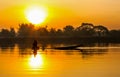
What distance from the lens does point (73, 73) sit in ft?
81.3

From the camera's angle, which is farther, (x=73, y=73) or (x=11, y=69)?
(x=11, y=69)

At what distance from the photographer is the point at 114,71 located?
25.5m

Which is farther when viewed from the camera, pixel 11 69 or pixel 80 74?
pixel 11 69

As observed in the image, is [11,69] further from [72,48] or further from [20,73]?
[72,48]

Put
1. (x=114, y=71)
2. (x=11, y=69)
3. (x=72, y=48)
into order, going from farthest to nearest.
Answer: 1. (x=72, y=48)
2. (x=11, y=69)
3. (x=114, y=71)

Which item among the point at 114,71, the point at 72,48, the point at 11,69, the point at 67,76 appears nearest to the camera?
Answer: the point at 67,76

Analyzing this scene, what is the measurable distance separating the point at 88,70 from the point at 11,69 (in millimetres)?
5311

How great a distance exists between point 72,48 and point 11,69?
29.2 m

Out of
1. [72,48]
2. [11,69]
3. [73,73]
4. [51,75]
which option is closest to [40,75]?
[51,75]

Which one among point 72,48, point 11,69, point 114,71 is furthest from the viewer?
point 72,48

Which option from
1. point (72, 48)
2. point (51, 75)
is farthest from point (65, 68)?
point (72, 48)

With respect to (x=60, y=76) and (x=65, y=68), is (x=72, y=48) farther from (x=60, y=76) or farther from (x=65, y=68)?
(x=60, y=76)

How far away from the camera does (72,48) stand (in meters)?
56.2

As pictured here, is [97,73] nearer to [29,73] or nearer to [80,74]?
[80,74]
